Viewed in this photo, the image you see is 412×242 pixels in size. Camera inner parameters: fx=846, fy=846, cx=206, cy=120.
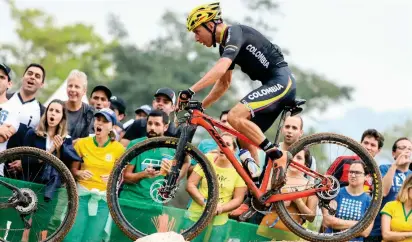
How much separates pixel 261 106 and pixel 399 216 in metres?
2.95

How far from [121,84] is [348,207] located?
150 ft

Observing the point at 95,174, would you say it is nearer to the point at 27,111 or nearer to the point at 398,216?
the point at 27,111

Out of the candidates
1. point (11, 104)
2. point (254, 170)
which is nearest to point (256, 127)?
point (254, 170)

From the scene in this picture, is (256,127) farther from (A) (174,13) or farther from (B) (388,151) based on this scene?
(B) (388,151)

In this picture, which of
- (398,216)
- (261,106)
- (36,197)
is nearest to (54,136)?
(36,197)

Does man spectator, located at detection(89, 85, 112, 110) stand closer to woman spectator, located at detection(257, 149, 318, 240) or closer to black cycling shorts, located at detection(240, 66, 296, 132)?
black cycling shorts, located at detection(240, 66, 296, 132)

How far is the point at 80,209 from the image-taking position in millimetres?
10656

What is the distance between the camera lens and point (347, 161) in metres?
10.2

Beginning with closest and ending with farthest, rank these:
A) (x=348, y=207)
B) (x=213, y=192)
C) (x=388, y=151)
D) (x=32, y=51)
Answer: (x=213, y=192)
(x=348, y=207)
(x=32, y=51)
(x=388, y=151)

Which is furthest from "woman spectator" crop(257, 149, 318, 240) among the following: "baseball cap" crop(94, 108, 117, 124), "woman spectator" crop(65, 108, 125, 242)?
"baseball cap" crop(94, 108, 117, 124)

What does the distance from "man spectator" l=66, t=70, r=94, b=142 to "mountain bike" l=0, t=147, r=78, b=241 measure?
1.63m

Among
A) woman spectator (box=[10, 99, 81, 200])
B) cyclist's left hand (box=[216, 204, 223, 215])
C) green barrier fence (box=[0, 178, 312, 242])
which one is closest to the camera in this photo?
green barrier fence (box=[0, 178, 312, 242])

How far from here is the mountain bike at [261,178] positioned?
9.55 metres

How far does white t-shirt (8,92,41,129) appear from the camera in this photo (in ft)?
36.8
